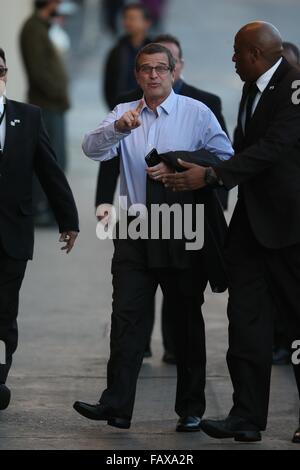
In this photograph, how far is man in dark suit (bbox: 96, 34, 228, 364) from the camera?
718 centimetres

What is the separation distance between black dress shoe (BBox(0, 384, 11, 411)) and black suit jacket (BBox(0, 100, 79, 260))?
2.29 feet

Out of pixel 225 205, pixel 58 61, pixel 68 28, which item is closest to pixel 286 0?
pixel 68 28

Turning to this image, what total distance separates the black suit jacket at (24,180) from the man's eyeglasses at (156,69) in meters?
0.72

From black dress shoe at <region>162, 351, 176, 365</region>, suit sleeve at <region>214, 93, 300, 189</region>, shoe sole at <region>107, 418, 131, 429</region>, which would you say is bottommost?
shoe sole at <region>107, 418, 131, 429</region>

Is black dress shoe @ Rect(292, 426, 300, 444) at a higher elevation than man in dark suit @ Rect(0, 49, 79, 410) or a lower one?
lower

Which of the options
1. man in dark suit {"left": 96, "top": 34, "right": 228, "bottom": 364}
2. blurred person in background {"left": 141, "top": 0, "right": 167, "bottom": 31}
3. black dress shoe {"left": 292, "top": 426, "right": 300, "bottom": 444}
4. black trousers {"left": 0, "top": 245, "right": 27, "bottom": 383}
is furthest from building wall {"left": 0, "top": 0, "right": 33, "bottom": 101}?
black dress shoe {"left": 292, "top": 426, "right": 300, "bottom": 444}

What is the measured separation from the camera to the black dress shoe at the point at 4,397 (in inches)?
275

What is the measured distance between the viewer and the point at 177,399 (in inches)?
269

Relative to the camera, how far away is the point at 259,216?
6.37 metres

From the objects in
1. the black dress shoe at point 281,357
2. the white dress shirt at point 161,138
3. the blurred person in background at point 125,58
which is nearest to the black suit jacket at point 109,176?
the white dress shirt at point 161,138

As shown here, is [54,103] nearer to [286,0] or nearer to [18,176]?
[18,176]

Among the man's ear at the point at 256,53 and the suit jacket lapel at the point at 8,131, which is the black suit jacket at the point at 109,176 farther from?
the man's ear at the point at 256,53

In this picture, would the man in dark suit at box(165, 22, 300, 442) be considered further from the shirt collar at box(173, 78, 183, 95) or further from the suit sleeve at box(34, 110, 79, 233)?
the shirt collar at box(173, 78, 183, 95)
